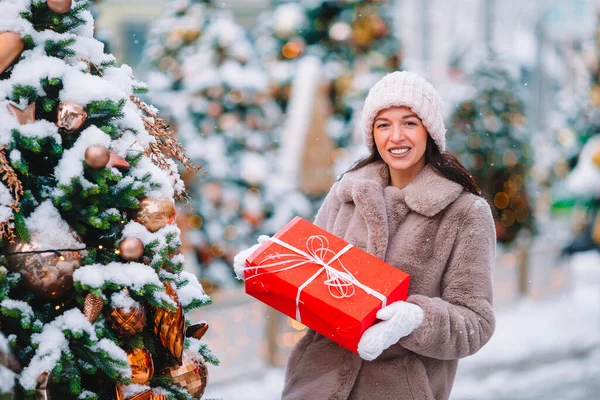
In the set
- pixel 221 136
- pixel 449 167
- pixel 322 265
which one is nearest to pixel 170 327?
pixel 322 265

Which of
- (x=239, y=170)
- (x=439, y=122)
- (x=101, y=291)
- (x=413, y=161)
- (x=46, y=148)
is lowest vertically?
(x=101, y=291)

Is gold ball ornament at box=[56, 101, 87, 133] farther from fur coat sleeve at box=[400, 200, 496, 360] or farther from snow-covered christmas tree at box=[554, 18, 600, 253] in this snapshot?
snow-covered christmas tree at box=[554, 18, 600, 253]

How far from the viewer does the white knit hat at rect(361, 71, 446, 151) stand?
2.12m

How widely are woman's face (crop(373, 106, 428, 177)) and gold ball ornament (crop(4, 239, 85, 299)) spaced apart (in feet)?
3.46

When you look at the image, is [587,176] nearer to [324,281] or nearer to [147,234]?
[324,281]

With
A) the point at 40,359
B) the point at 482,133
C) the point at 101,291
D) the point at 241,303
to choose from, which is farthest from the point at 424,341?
the point at 482,133

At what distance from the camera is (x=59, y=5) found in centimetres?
172

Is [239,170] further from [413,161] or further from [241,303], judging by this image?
[413,161]

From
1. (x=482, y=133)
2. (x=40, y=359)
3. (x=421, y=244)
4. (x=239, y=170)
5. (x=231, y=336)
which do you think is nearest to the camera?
(x=40, y=359)

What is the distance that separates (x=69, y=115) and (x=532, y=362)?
5581 millimetres

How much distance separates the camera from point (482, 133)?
7438 mm

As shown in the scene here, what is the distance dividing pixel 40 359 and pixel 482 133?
651 centimetres

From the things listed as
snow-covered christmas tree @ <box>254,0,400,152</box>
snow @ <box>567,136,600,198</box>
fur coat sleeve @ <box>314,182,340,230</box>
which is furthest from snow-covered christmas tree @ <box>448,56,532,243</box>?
fur coat sleeve @ <box>314,182,340,230</box>

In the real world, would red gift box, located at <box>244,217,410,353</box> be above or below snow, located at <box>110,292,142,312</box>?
above
